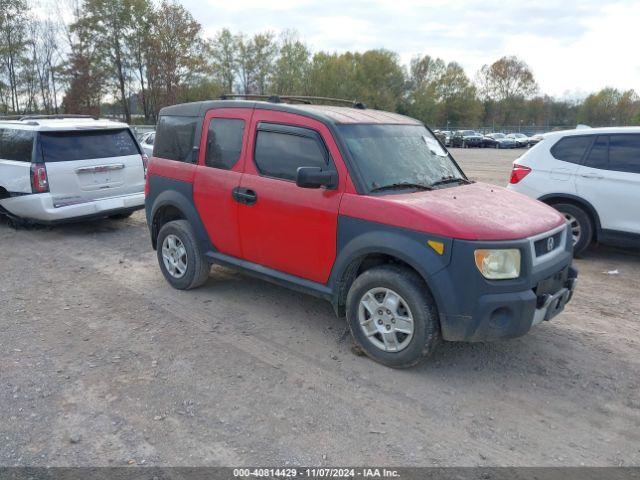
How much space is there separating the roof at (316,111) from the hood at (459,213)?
848 mm

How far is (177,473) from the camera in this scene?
290 centimetres

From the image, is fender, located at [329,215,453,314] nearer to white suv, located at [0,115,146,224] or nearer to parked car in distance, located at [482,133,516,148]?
white suv, located at [0,115,146,224]

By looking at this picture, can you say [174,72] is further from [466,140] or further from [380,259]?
[380,259]

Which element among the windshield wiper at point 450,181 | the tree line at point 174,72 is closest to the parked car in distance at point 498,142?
the tree line at point 174,72

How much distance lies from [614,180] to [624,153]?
1.24 feet

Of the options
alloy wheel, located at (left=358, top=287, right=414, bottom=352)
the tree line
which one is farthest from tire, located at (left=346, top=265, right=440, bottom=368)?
the tree line

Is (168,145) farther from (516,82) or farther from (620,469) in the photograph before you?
(516,82)

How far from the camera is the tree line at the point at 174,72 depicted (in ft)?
135

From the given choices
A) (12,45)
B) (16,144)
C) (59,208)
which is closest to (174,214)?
(59,208)

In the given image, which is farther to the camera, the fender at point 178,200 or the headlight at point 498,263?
the fender at point 178,200

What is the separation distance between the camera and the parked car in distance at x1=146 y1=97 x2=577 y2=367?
11.9 ft

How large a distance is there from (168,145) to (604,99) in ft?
268

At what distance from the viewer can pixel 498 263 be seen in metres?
3.60

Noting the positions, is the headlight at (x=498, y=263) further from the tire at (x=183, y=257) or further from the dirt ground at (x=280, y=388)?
the tire at (x=183, y=257)
